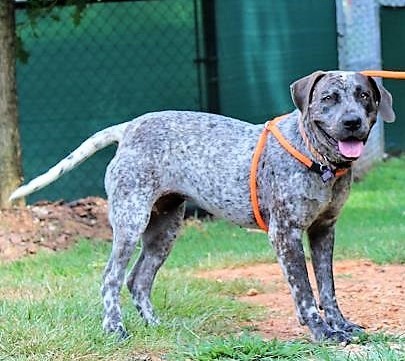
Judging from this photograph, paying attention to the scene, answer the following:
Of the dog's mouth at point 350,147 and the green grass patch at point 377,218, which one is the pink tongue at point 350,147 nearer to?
the dog's mouth at point 350,147

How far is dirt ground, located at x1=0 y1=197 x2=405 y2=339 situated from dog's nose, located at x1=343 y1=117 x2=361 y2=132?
1.18 m

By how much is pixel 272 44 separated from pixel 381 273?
5163 millimetres

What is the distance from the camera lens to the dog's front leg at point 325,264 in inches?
251

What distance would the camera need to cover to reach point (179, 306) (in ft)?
23.1

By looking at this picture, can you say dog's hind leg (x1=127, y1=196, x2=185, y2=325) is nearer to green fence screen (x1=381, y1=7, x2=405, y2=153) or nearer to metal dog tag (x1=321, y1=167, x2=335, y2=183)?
metal dog tag (x1=321, y1=167, x2=335, y2=183)

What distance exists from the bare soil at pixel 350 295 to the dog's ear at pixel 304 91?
50.3 inches

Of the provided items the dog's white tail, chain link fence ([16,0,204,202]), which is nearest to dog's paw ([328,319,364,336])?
the dog's white tail

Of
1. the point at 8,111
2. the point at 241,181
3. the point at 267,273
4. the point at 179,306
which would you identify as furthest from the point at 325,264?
the point at 8,111

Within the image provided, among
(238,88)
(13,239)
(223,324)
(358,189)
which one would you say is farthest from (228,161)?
(358,189)

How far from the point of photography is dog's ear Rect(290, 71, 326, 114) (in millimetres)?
6026

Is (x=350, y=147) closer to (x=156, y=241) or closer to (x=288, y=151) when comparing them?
(x=288, y=151)

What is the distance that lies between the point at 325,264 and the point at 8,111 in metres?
4.70

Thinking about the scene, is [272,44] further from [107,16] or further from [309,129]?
[309,129]

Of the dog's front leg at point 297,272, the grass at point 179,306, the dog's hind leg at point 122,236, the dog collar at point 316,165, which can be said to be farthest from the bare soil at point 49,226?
the dog collar at point 316,165
